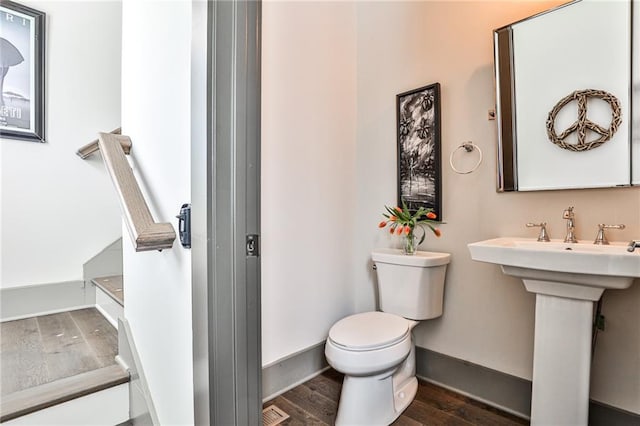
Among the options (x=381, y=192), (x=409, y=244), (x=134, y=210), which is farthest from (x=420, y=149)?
(x=134, y=210)

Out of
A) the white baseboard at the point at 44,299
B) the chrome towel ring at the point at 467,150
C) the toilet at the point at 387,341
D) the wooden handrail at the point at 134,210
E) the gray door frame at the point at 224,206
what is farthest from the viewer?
the white baseboard at the point at 44,299

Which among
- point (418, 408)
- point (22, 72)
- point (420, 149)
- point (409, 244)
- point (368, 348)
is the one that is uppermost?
point (22, 72)

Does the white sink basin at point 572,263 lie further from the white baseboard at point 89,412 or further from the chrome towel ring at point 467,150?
the white baseboard at point 89,412

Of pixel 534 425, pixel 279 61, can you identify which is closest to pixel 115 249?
pixel 279 61

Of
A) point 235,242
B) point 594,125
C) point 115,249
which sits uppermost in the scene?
point 594,125

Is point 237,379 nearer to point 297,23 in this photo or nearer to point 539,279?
point 539,279

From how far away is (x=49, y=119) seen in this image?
2.25 meters

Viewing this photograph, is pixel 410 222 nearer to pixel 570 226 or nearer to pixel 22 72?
pixel 570 226

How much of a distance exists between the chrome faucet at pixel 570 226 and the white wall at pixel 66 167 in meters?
2.93

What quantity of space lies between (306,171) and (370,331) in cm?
90

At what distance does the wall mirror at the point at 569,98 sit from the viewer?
1.24 meters

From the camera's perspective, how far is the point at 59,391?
1.21 m

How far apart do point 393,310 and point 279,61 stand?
1451 millimetres

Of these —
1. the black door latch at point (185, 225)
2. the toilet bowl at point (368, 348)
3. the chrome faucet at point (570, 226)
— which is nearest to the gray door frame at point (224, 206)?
the black door latch at point (185, 225)
